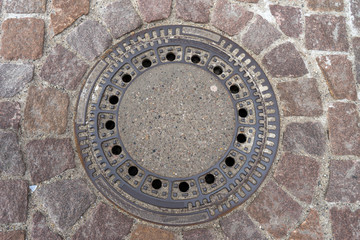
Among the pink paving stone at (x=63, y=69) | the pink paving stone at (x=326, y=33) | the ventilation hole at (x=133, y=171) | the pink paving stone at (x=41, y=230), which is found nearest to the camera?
the pink paving stone at (x=41, y=230)

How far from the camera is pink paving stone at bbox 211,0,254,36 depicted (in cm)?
203

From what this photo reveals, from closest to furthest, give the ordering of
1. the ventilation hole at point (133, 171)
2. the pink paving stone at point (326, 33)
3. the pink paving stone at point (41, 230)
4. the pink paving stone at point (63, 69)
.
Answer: the pink paving stone at point (41, 230), the ventilation hole at point (133, 171), the pink paving stone at point (63, 69), the pink paving stone at point (326, 33)

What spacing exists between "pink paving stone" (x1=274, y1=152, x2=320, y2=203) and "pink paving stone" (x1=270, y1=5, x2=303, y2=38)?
909 mm

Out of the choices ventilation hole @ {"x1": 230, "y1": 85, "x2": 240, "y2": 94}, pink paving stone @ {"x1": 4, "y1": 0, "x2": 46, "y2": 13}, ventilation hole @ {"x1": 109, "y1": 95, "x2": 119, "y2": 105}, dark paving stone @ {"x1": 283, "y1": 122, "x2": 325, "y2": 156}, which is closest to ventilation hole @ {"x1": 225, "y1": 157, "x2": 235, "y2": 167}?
dark paving stone @ {"x1": 283, "y1": 122, "x2": 325, "y2": 156}

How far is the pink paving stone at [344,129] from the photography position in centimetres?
187

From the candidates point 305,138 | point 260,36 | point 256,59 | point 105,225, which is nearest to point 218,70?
point 256,59

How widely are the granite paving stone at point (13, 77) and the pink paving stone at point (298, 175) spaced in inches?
72.2

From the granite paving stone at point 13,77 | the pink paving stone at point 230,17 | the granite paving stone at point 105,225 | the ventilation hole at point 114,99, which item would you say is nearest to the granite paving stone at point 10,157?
the granite paving stone at point 13,77

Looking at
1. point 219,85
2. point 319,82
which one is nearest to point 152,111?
point 219,85

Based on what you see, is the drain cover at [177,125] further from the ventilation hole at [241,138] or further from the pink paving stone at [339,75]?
the pink paving stone at [339,75]

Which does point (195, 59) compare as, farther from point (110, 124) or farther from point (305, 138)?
point (305, 138)

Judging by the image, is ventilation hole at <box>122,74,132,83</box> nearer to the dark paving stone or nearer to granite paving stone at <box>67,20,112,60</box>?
granite paving stone at <box>67,20,112,60</box>

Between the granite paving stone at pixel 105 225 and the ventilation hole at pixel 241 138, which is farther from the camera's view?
the ventilation hole at pixel 241 138

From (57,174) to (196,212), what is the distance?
0.93 m
